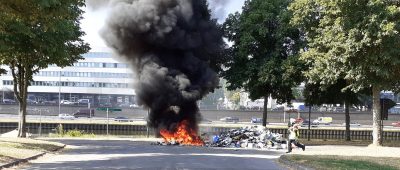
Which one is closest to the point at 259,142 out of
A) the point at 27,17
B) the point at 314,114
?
the point at 27,17

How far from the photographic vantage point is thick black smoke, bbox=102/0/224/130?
37.0 m

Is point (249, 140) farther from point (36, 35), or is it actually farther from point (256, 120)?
point (256, 120)

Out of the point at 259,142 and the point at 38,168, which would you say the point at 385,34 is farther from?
the point at 38,168

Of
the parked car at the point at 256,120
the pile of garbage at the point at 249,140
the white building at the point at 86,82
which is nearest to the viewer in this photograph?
the pile of garbage at the point at 249,140

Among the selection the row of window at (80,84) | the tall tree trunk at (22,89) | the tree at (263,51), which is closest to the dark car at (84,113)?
the row of window at (80,84)

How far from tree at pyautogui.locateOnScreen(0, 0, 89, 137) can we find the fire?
7.67m

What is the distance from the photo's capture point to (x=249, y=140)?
35625 millimetres

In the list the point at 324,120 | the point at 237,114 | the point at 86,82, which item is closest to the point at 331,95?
the point at 324,120

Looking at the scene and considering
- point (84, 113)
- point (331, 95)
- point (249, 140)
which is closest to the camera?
point (249, 140)

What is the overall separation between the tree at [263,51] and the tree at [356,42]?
5.56m

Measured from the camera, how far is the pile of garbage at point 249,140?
34.9 m

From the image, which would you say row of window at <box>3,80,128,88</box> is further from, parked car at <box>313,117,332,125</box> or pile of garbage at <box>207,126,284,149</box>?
pile of garbage at <box>207,126,284,149</box>

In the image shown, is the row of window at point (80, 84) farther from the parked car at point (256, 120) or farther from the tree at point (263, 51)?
the tree at point (263, 51)

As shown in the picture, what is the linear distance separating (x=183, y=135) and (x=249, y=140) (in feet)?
13.9
